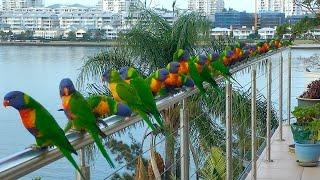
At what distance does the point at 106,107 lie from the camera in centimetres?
144

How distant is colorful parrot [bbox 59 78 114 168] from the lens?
4.11 feet

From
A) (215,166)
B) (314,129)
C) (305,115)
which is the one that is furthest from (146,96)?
(305,115)

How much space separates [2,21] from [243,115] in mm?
25500

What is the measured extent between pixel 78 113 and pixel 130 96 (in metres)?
0.34

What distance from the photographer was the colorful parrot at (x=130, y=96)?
1.58m

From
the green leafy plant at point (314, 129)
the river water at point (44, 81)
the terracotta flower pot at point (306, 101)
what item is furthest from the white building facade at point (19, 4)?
the green leafy plant at point (314, 129)

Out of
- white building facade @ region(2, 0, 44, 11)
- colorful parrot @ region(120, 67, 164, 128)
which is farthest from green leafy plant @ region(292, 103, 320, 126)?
white building facade @ region(2, 0, 44, 11)

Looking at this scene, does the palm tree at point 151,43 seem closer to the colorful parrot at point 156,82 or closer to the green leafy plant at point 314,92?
the green leafy plant at point 314,92

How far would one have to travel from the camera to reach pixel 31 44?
30.5m

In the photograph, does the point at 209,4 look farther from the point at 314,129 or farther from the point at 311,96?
the point at 314,129

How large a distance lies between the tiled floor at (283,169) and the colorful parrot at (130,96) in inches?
74.8

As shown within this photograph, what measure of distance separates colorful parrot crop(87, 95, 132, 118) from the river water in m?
0.16

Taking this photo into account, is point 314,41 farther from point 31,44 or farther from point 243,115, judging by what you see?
point 31,44

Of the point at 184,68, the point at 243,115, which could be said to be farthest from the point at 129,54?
the point at 184,68
